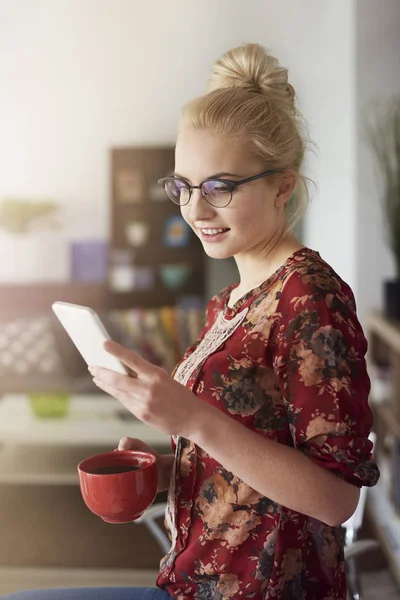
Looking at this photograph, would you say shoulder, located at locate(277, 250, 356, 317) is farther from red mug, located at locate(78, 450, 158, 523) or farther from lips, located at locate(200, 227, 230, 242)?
red mug, located at locate(78, 450, 158, 523)

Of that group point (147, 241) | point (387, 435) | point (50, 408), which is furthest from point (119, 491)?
point (147, 241)

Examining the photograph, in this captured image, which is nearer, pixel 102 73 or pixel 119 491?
pixel 119 491

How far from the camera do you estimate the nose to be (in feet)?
3.24

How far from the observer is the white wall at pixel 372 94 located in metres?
3.38

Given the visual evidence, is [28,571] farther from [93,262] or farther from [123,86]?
[123,86]

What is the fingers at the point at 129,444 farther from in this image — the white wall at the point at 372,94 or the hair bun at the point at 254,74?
Result: the white wall at the point at 372,94

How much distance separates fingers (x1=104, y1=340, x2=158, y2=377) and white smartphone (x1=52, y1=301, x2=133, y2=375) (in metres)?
0.03

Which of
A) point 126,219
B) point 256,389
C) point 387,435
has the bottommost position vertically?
point 387,435

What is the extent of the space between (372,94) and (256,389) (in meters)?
2.79

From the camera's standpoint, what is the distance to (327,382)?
2.72 ft

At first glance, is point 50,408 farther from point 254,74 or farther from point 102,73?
point 102,73

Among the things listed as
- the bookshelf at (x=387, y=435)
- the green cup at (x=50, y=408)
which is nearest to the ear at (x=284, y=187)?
the bookshelf at (x=387, y=435)

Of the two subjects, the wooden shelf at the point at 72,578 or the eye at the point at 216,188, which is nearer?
the eye at the point at 216,188

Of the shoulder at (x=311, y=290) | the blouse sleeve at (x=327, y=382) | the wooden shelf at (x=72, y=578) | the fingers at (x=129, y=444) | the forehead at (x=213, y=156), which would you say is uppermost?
the forehead at (x=213, y=156)
